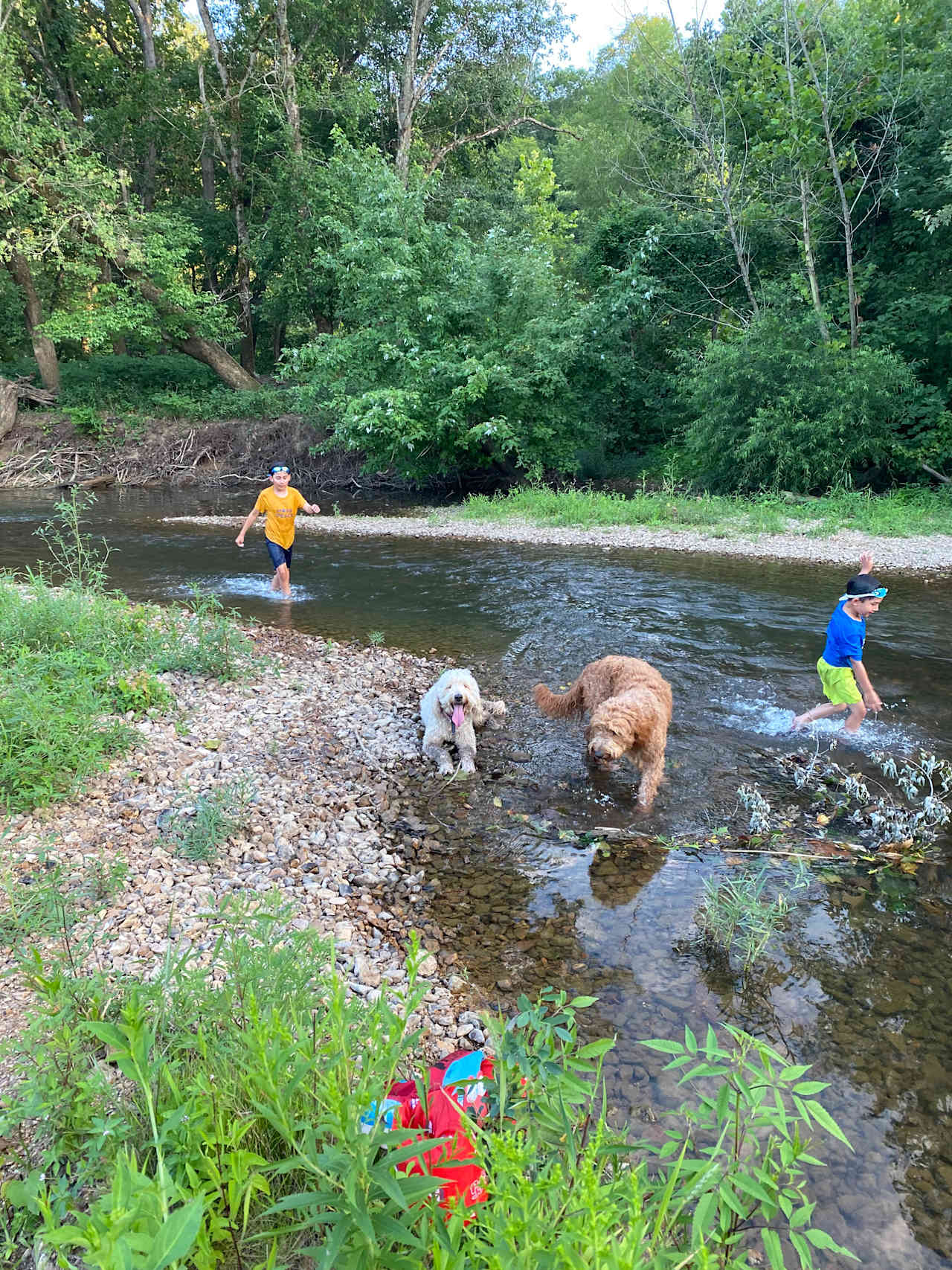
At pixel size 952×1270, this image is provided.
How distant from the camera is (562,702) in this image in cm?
640

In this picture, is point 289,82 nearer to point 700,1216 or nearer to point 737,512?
point 737,512

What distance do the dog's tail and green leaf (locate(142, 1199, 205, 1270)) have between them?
515 cm

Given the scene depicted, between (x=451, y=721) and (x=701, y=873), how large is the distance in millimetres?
2419

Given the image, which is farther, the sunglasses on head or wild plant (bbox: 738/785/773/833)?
the sunglasses on head

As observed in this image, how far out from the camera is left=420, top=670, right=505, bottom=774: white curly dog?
599cm

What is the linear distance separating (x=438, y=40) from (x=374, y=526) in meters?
22.8

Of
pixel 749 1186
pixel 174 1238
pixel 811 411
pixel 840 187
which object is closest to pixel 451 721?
pixel 749 1186

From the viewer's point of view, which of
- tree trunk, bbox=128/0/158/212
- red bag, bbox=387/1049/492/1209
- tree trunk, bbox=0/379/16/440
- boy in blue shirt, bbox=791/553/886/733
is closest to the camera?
red bag, bbox=387/1049/492/1209

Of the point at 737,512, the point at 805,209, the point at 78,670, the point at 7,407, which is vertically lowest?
the point at 737,512

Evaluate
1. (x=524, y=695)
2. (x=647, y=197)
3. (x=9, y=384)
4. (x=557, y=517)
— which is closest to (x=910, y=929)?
(x=524, y=695)

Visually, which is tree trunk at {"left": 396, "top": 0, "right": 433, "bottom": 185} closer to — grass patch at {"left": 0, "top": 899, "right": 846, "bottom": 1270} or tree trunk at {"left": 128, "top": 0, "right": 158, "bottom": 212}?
tree trunk at {"left": 128, "top": 0, "right": 158, "bottom": 212}

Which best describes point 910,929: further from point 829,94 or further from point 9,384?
point 9,384

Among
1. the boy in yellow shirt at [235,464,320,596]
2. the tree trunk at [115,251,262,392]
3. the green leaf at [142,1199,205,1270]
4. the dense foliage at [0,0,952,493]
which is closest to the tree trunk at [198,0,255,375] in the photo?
the dense foliage at [0,0,952,493]

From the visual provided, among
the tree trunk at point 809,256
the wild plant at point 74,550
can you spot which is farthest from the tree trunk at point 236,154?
the tree trunk at point 809,256
